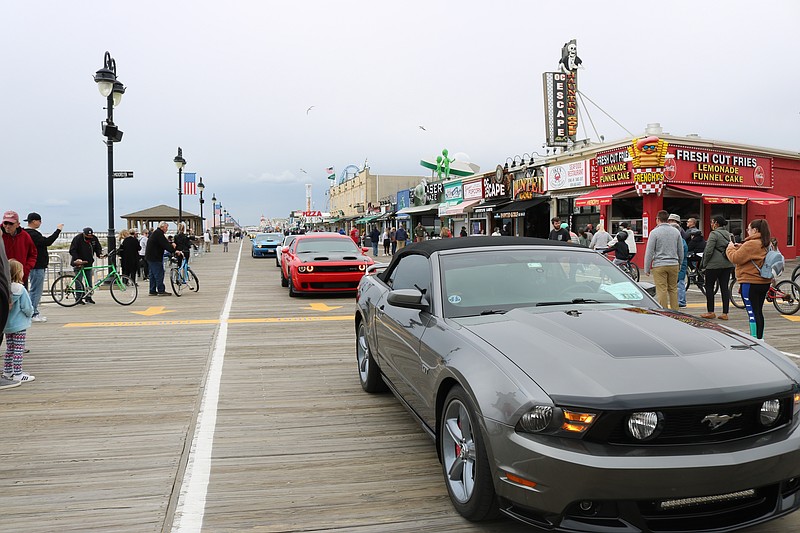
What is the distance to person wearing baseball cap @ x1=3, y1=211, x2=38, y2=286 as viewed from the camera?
29.0 ft

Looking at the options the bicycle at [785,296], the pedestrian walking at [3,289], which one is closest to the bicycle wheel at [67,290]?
the pedestrian walking at [3,289]

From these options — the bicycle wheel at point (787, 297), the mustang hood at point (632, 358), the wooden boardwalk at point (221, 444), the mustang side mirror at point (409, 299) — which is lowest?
the wooden boardwalk at point (221, 444)

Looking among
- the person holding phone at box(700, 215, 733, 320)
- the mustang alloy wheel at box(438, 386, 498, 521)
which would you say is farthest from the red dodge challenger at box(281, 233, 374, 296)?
the mustang alloy wheel at box(438, 386, 498, 521)

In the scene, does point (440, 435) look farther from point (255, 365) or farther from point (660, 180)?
point (660, 180)

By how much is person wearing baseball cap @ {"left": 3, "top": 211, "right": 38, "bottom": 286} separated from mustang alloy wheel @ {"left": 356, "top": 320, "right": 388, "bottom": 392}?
18.1 ft

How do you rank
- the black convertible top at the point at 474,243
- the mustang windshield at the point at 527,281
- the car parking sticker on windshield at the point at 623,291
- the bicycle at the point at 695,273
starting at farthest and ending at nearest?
the bicycle at the point at 695,273
the black convertible top at the point at 474,243
the car parking sticker on windshield at the point at 623,291
the mustang windshield at the point at 527,281

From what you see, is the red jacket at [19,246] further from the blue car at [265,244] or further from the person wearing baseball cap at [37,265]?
the blue car at [265,244]

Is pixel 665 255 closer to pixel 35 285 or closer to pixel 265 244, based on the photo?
pixel 35 285

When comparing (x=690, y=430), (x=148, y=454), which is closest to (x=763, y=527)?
(x=690, y=430)

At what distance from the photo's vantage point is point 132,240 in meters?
17.5

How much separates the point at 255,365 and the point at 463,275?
150 inches

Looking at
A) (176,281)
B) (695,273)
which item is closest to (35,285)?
(176,281)

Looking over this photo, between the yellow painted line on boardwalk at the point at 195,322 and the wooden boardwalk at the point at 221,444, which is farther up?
the yellow painted line on boardwalk at the point at 195,322

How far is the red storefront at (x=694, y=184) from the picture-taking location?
2250 centimetres
